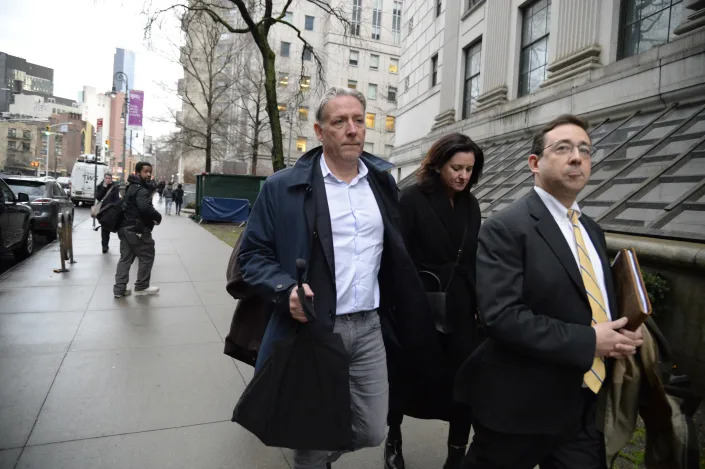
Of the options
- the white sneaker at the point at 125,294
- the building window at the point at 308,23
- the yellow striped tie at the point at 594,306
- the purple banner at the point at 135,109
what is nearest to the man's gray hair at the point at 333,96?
the yellow striped tie at the point at 594,306

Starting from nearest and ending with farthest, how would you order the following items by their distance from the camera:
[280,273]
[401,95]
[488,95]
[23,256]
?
[280,273]
[23,256]
[488,95]
[401,95]

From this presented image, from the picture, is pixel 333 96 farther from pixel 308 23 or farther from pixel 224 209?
pixel 308 23

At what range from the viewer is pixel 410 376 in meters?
3.09

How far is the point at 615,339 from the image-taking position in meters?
1.87

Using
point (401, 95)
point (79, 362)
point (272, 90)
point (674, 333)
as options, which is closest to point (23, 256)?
point (272, 90)

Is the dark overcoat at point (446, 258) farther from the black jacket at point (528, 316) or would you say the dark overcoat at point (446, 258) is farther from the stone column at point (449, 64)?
the stone column at point (449, 64)

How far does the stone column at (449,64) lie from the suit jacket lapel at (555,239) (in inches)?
729

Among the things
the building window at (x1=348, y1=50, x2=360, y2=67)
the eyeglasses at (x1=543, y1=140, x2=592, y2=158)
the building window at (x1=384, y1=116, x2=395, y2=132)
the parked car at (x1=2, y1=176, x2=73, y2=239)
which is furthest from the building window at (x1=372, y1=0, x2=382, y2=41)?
the eyeglasses at (x1=543, y1=140, x2=592, y2=158)

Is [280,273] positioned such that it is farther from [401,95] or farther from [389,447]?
[401,95]

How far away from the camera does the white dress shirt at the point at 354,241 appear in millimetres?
2416

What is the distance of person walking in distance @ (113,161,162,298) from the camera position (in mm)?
7682

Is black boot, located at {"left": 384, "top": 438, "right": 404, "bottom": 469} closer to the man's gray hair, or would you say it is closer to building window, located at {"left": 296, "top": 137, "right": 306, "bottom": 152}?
the man's gray hair

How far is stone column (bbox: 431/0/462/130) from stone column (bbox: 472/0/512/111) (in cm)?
281

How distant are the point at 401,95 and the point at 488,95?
36.4 ft
